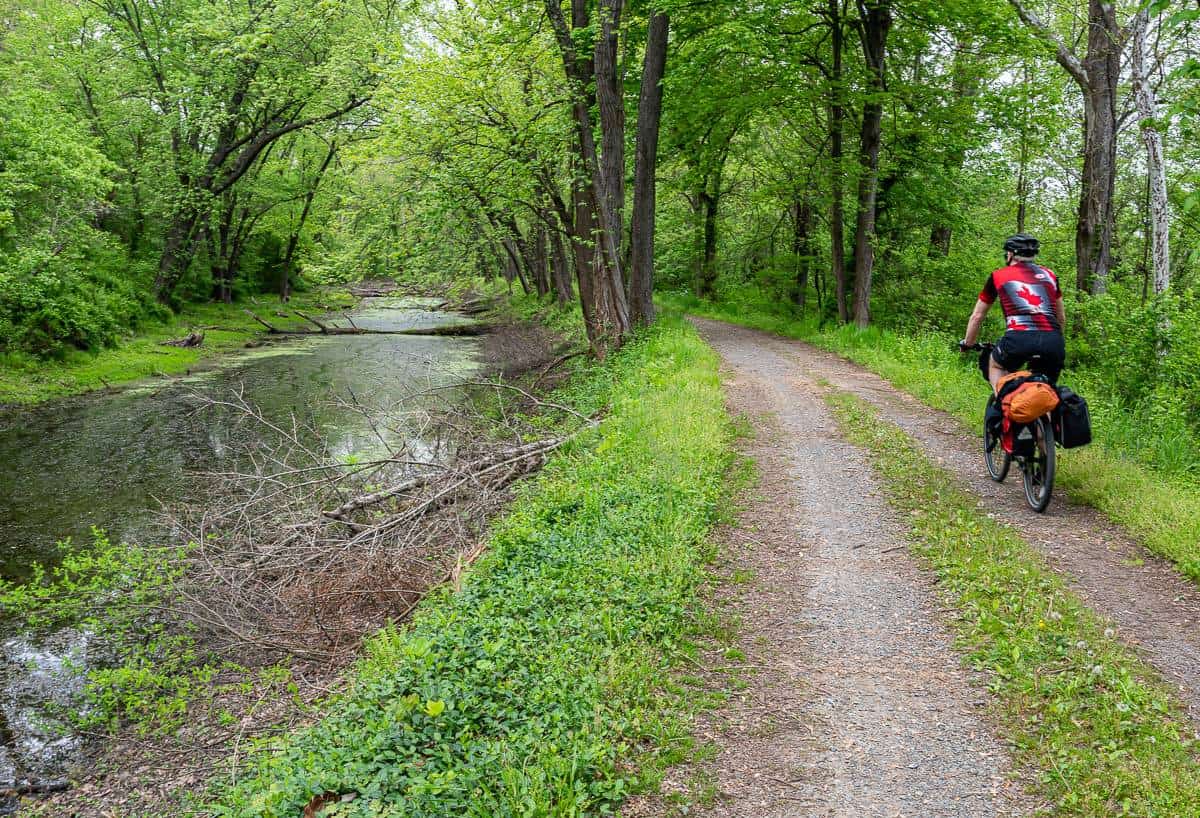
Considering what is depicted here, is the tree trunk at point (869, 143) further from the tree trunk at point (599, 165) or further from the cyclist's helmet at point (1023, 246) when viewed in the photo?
the cyclist's helmet at point (1023, 246)

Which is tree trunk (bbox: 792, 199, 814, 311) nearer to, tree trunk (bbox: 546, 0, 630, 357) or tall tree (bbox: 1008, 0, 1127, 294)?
tree trunk (bbox: 546, 0, 630, 357)

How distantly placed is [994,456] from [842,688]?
13.5ft

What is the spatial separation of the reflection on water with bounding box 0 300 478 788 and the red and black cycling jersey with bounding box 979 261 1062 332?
8032 mm

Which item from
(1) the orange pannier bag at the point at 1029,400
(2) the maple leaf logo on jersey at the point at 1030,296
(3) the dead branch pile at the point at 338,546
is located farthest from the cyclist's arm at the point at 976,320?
(3) the dead branch pile at the point at 338,546

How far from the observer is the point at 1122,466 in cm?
668

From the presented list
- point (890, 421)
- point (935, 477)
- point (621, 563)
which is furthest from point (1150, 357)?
point (621, 563)

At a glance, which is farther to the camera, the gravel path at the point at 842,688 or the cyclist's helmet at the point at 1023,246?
the cyclist's helmet at the point at 1023,246

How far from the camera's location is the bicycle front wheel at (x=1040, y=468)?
620 centimetres

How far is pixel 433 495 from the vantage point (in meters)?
8.55

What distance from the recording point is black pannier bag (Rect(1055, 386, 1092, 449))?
6043 mm

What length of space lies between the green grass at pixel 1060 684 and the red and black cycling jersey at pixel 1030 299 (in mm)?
1688

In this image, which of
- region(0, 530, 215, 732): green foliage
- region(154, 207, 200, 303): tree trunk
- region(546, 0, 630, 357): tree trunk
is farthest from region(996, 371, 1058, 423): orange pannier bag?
region(154, 207, 200, 303): tree trunk

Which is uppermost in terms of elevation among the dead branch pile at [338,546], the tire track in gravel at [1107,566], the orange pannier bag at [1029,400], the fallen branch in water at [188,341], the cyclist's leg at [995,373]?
the cyclist's leg at [995,373]

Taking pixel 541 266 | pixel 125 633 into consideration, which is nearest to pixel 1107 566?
pixel 125 633
